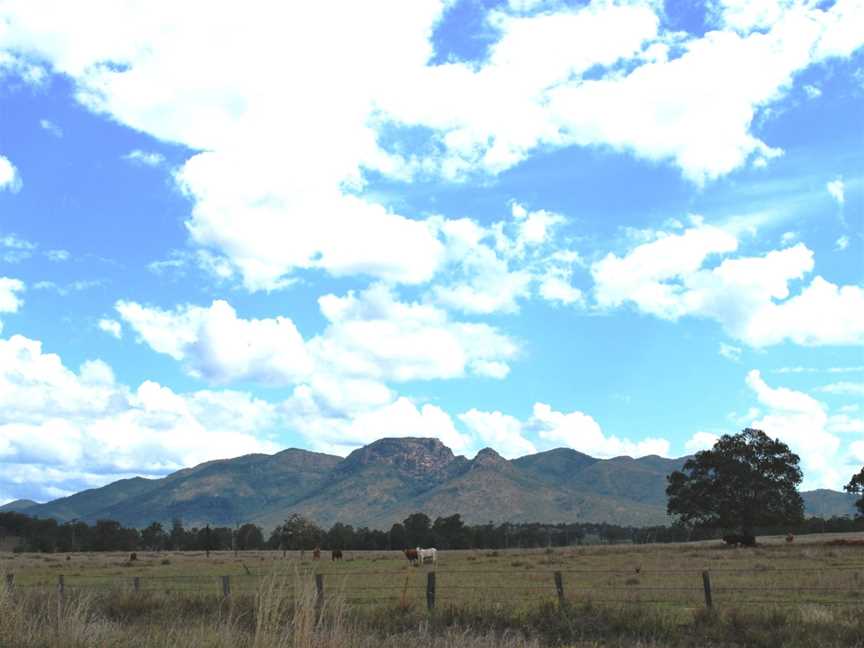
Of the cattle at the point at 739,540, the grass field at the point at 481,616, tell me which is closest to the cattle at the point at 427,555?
the grass field at the point at 481,616

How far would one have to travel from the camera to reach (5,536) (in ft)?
537

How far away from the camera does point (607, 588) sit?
2827 centimetres

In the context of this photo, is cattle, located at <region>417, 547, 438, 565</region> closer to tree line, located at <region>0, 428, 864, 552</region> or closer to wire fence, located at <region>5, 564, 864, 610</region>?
tree line, located at <region>0, 428, 864, 552</region>

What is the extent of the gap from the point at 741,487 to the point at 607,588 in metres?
56.4

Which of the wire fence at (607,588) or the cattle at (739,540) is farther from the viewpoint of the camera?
the cattle at (739,540)

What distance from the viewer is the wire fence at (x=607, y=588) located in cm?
2186

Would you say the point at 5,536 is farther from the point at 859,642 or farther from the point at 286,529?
the point at 859,642

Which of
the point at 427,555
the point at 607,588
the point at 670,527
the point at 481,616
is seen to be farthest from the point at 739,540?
the point at 670,527

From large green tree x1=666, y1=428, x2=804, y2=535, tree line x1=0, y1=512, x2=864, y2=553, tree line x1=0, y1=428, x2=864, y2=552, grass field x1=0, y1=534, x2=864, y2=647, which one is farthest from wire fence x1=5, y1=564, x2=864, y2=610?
tree line x1=0, y1=512, x2=864, y2=553

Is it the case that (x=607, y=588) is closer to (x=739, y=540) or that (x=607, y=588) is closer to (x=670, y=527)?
(x=739, y=540)

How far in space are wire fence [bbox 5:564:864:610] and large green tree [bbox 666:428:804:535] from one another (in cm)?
4421

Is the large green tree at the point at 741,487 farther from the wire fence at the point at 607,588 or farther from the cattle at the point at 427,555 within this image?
the wire fence at the point at 607,588

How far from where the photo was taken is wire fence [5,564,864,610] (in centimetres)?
2186

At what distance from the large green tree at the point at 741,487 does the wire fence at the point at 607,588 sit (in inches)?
1740
